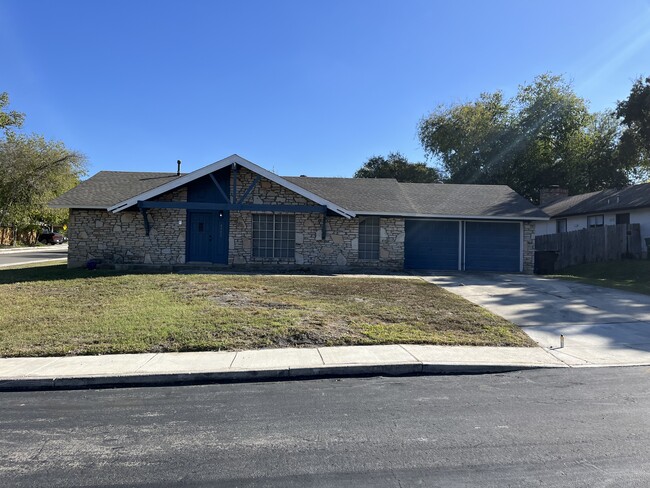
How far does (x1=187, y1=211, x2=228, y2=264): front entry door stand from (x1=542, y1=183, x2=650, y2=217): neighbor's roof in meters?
20.0

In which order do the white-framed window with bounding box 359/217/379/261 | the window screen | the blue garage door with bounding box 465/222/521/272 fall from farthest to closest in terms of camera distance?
the window screen < the blue garage door with bounding box 465/222/521/272 < the white-framed window with bounding box 359/217/379/261

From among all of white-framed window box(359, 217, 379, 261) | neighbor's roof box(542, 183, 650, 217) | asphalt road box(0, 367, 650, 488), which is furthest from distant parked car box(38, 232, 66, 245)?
asphalt road box(0, 367, 650, 488)

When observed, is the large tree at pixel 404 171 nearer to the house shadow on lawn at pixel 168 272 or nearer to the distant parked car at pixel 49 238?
the house shadow on lawn at pixel 168 272

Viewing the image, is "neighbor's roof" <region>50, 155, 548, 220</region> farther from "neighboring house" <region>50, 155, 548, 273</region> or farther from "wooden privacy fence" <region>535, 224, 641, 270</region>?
"wooden privacy fence" <region>535, 224, 641, 270</region>

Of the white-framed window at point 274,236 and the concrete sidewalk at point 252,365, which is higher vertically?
the white-framed window at point 274,236

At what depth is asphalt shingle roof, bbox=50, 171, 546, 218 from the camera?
57.9 ft

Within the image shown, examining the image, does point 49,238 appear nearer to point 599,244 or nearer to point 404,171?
point 404,171

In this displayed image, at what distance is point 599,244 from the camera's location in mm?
21750

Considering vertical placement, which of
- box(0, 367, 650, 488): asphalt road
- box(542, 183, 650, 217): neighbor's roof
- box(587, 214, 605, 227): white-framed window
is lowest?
box(0, 367, 650, 488): asphalt road

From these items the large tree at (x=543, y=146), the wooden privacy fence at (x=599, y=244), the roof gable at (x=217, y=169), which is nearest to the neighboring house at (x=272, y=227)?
the roof gable at (x=217, y=169)

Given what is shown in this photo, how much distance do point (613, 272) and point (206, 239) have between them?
1724 centimetres

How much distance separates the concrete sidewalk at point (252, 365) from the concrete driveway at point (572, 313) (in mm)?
973

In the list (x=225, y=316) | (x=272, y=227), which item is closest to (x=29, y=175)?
(x=272, y=227)

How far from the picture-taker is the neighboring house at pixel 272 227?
16984mm
